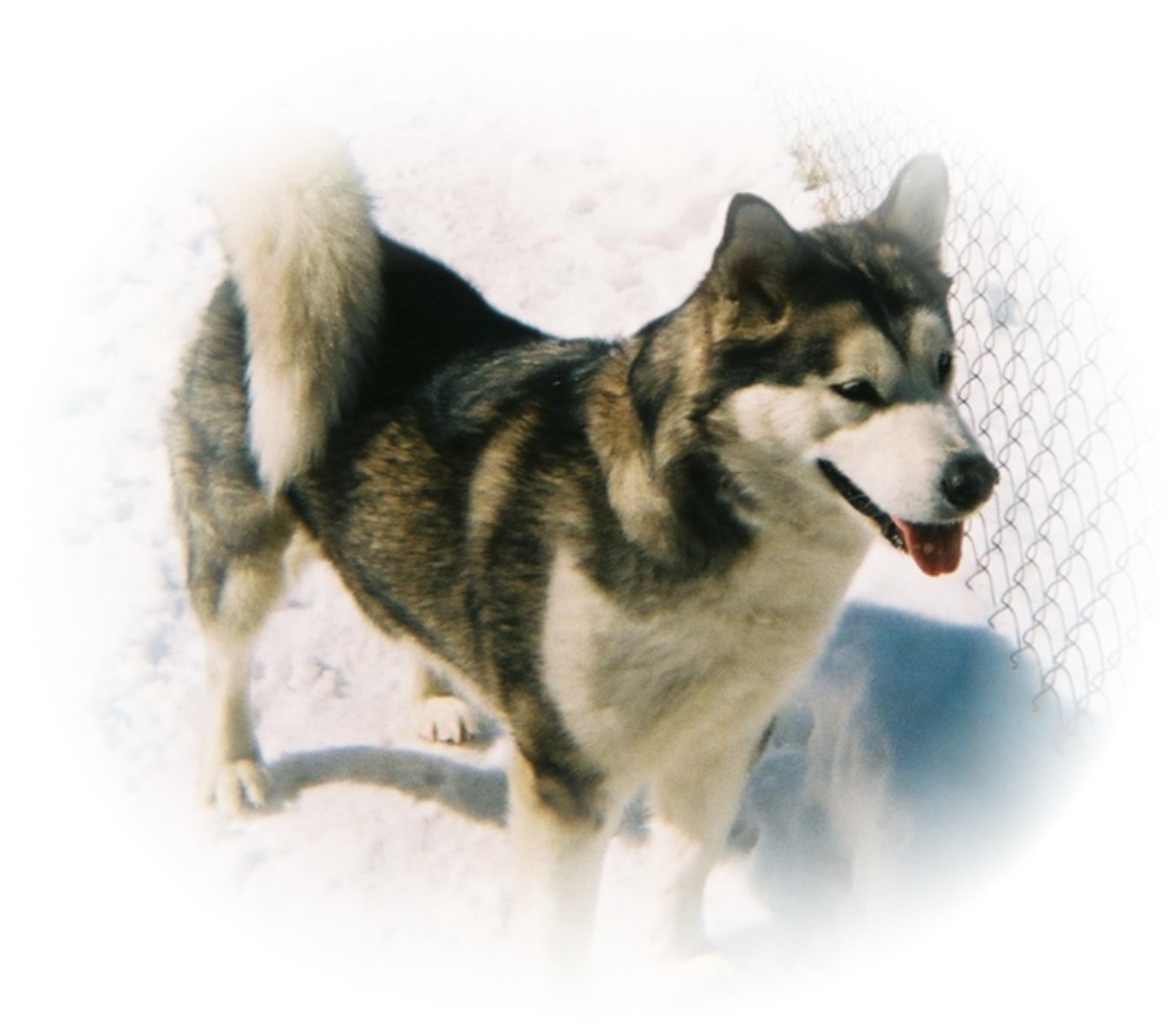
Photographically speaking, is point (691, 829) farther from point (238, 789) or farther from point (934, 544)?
point (238, 789)

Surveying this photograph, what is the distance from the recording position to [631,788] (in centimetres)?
269

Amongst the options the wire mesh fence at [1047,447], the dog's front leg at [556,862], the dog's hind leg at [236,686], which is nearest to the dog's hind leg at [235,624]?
the dog's hind leg at [236,686]

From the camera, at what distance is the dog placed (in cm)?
227

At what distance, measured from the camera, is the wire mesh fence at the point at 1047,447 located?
3.69 metres

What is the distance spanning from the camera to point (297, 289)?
2934mm

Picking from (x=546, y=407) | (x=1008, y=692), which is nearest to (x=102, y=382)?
(x=546, y=407)

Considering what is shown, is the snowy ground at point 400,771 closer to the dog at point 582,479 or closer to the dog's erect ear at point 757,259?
the dog at point 582,479

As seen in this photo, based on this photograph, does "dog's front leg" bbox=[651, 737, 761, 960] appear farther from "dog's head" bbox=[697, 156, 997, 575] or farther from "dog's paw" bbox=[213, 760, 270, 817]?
"dog's paw" bbox=[213, 760, 270, 817]

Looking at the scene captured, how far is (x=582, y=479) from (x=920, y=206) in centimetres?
100

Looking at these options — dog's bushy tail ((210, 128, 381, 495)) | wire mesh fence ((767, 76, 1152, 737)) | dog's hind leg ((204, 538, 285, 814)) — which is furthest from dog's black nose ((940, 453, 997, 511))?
dog's hind leg ((204, 538, 285, 814))

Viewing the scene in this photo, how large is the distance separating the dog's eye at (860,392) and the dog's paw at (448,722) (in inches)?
81.9

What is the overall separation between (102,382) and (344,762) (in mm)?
2549

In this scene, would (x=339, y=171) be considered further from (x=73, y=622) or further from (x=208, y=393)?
(x=73, y=622)

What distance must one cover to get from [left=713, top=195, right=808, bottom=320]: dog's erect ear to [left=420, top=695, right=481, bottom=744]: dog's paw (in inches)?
80.3
